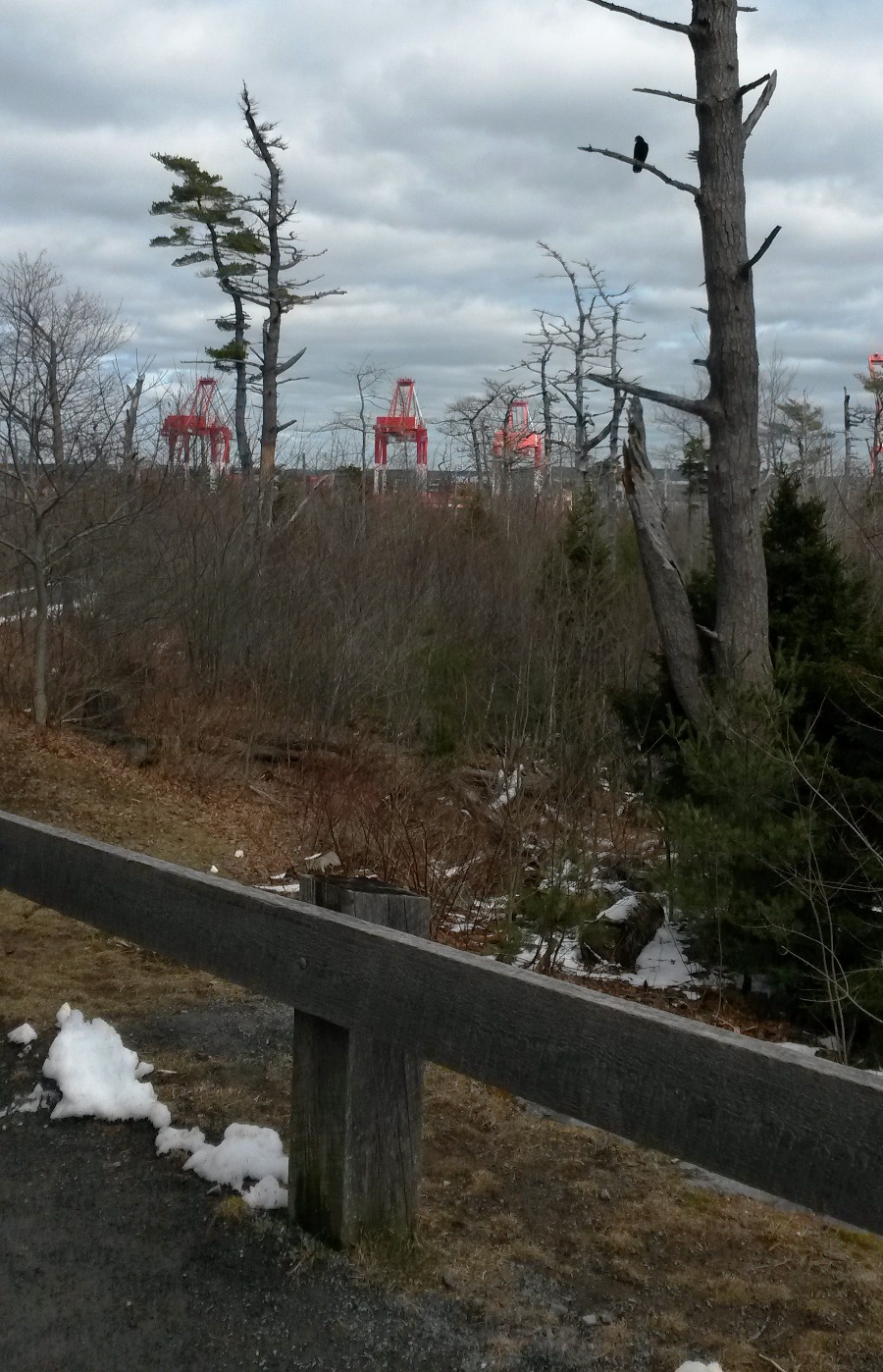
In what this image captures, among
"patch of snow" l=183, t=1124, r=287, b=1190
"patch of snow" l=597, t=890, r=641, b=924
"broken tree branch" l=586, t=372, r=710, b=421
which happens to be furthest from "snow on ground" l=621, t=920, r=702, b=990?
"patch of snow" l=183, t=1124, r=287, b=1190

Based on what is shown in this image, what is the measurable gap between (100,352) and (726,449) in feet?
34.3

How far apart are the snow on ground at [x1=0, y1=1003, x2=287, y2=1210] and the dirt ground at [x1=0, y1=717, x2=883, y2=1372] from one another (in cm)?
7

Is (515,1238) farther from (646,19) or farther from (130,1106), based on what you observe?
(646,19)

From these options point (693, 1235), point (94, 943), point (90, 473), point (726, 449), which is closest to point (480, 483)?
point (90, 473)

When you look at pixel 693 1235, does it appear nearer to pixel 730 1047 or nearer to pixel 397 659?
pixel 730 1047

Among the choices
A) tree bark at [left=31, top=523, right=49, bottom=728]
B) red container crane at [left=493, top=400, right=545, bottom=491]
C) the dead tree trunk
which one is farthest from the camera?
red container crane at [left=493, top=400, right=545, bottom=491]

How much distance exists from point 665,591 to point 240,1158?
9172mm

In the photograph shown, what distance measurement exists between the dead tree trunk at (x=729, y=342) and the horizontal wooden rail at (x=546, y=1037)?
28.4 feet

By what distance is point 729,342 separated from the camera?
11.8 meters

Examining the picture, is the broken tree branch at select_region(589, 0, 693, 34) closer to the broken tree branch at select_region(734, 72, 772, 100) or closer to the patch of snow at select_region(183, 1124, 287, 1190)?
the broken tree branch at select_region(734, 72, 772, 100)

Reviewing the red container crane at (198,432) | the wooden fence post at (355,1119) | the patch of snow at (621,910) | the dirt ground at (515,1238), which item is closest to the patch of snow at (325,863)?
the patch of snow at (621,910)

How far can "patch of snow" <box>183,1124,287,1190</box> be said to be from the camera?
11.3ft

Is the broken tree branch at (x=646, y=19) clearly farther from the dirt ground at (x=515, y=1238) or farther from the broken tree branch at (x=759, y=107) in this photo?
the dirt ground at (x=515, y=1238)

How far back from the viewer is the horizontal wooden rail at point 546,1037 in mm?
2152
